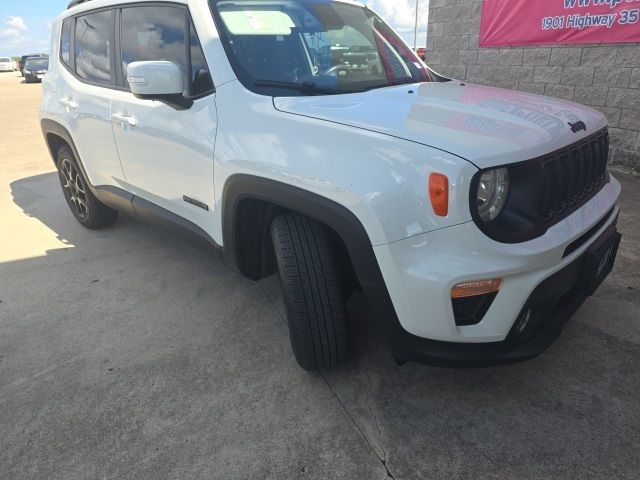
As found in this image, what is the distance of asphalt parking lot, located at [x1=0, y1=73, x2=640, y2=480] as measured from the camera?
1.92m

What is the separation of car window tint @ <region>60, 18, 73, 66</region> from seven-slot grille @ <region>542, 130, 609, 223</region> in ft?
12.0

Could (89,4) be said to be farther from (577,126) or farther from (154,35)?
(577,126)

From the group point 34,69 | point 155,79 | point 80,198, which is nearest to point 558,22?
point 155,79

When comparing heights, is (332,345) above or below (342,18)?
below

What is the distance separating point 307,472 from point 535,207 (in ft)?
4.29

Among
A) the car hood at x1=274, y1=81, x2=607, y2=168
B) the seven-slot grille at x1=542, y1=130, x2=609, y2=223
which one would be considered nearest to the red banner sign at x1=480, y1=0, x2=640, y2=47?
the car hood at x1=274, y1=81, x2=607, y2=168

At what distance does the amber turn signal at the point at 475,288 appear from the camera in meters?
1.71

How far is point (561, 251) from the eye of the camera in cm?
181

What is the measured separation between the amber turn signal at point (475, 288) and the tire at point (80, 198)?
3330mm

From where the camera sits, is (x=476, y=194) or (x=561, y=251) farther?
(x=561, y=251)

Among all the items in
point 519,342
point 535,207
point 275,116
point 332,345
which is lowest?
point 332,345

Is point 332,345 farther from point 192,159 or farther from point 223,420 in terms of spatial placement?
point 192,159

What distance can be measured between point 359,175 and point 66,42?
3351 mm

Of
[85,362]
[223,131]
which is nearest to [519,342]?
[223,131]
